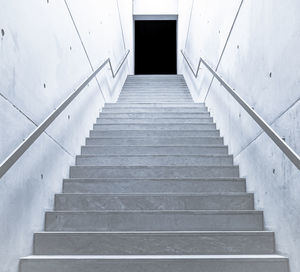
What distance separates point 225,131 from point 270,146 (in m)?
1.66

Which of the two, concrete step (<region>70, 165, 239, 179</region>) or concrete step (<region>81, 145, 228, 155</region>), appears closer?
concrete step (<region>70, 165, 239, 179</region>)

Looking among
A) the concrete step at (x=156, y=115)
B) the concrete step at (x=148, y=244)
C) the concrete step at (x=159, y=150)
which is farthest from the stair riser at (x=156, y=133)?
the concrete step at (x=148, y=244)

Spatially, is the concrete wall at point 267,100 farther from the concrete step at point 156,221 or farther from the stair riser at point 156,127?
the stair riser at point 156,127

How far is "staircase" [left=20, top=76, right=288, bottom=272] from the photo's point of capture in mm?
2361

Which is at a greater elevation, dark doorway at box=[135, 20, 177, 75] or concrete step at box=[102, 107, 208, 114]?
dark doorway at box=[135, 20, 177, 75]

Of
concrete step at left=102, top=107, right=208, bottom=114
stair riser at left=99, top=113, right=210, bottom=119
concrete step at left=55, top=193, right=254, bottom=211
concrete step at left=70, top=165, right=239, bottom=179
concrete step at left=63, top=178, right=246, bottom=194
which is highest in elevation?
concrete step at left=102, top=107, right=208, bottom=114

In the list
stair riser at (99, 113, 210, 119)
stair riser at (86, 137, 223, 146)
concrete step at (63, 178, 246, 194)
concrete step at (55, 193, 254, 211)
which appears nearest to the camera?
concrete step at (55, 193, 254, 211)

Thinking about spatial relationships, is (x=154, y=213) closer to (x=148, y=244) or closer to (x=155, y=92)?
(x=148, y=244)

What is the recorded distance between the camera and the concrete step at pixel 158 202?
3162mm

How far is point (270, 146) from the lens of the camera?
9.20 feet

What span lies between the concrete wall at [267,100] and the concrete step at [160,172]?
209 mm

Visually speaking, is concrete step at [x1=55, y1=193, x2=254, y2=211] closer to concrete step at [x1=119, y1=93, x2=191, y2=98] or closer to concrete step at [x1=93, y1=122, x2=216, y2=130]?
concrete step at [x1=93, y1=122, x2=216, y2=130]

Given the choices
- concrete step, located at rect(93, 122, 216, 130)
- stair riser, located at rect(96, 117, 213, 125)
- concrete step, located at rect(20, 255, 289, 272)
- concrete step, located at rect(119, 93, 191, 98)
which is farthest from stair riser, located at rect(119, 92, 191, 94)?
concrete step, located at rect(20, 255, 289, 272)

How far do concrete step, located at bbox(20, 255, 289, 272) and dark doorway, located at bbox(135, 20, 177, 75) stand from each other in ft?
43.2
